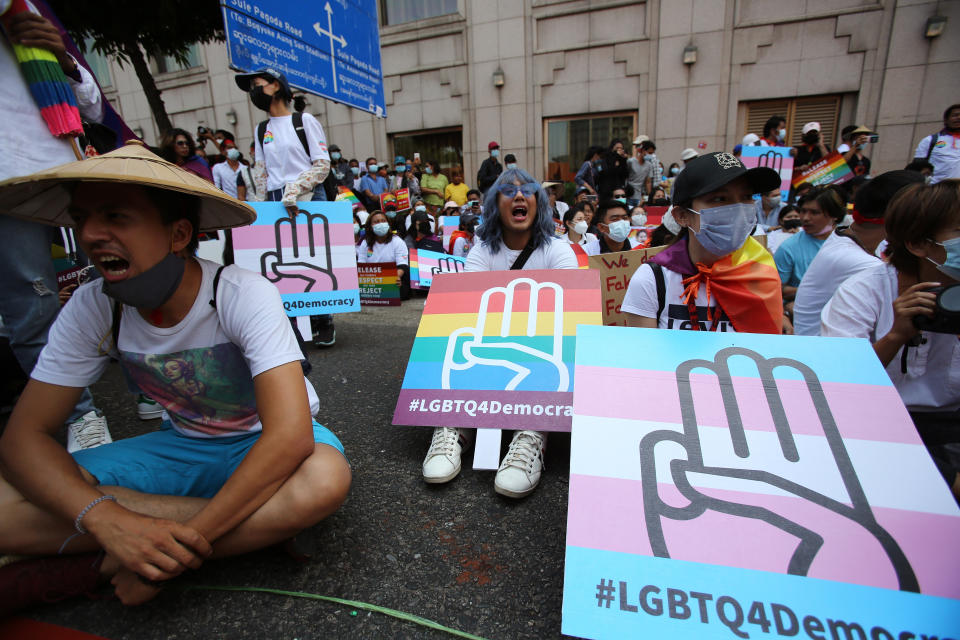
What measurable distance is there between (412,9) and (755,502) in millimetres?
15865

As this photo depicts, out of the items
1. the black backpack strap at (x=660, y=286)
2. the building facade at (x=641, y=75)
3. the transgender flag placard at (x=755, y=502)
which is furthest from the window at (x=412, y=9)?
the transgender flag placard at (x=755, y=502)

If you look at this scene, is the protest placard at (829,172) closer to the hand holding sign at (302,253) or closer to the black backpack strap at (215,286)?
the hand holding sign at (302,253)

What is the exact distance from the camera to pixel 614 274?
3.71m

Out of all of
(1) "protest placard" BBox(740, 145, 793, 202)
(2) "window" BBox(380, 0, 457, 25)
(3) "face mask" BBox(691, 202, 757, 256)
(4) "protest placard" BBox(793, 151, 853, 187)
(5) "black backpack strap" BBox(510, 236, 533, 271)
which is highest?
(2) "window" BBox(380, 0, 457, 25)

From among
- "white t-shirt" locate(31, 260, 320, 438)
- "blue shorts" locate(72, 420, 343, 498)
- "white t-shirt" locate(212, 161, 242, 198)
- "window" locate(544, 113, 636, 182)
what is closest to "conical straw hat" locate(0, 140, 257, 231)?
"white t-shirt" locate(31, 260, 320, 438)

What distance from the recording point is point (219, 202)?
150 centimetres

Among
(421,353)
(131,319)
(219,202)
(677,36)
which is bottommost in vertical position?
(421,353)

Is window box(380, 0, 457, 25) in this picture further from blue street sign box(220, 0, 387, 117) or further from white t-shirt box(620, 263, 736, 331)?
white t-shirt box(620, 263, 736, 331)

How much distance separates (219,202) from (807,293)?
10.7ft

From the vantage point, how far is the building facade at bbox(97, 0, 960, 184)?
973 cm

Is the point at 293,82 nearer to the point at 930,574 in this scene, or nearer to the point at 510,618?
the point at 510,618

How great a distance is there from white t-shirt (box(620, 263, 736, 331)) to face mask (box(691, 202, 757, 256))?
201 mm

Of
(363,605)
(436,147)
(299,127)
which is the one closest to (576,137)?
(436,147)

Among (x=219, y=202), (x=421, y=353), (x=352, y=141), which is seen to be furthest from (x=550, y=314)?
(x=352, y=141)
